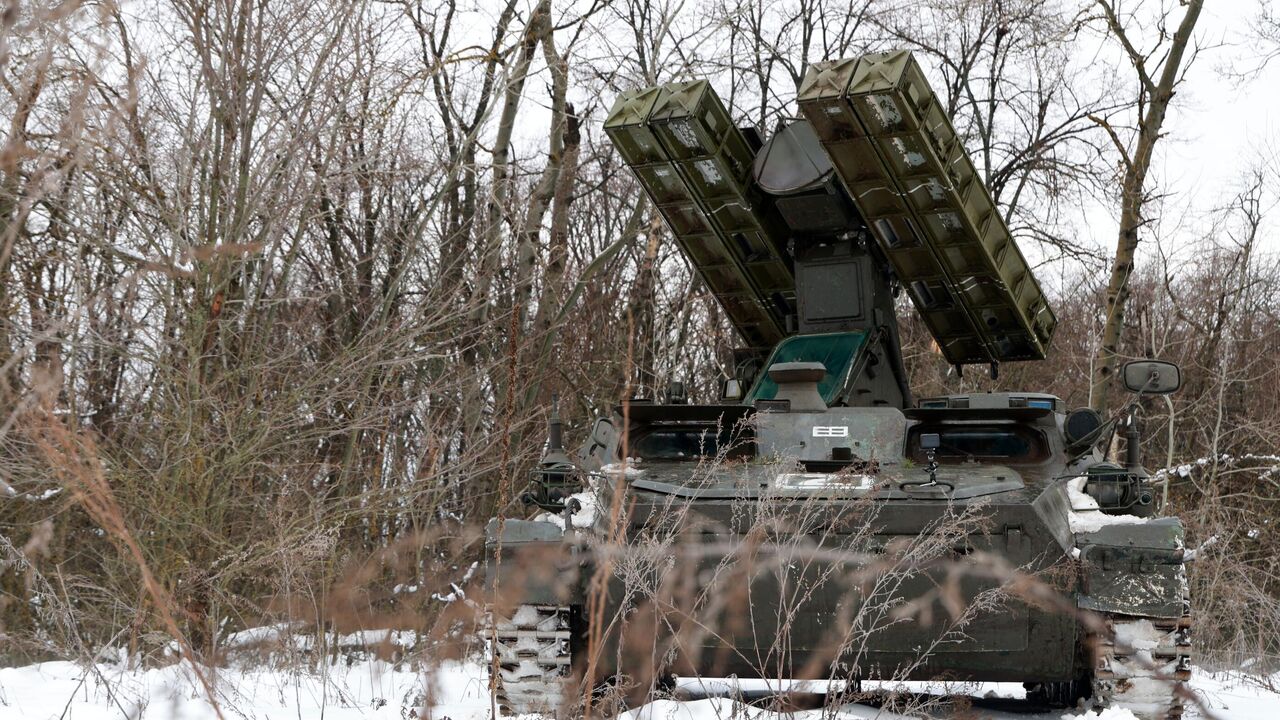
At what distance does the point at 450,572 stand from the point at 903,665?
8054 mm

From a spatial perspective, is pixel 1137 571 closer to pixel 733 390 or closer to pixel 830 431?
pixel 830 431

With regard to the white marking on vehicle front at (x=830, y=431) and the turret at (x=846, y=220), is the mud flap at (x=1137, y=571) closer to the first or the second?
the white marking on vehicle front at (x=830, y=431)

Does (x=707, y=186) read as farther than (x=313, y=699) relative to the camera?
Yes

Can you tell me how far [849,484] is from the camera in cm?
558

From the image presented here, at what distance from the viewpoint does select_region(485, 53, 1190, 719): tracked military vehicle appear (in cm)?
530

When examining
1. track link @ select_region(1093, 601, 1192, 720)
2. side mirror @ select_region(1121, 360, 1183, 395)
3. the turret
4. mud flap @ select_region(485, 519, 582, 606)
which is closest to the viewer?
track link @ select_region(1093, 601, 1192, 720)

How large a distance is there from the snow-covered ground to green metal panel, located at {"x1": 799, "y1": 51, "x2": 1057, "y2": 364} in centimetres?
255

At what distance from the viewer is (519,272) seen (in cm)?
1387

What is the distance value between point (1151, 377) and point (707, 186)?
3556 mm

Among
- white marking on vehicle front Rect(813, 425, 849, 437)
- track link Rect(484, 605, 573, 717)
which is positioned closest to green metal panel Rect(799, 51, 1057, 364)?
white marking on vehicle front Rect(813, 425, 849, 437)

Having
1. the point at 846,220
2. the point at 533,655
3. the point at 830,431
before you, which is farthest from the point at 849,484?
the point at 846,220

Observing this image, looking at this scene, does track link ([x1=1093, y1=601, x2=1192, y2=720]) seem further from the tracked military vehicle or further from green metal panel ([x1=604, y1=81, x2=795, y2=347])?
green metal panel ([x1=604, y1=81, x2=795, y2=347])

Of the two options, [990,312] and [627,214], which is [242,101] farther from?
[627,214]

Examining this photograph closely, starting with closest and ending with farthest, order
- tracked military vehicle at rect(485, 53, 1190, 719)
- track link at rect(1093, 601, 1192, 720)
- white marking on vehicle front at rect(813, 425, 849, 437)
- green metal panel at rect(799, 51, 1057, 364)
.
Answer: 1. tracked military vehicle at rect(485, 53, 1190, 719)
2. track link at rect(1093, 601, 1192, 720)
3. white marking on vehicle front at rect(813, 425, 849, 437)
4. green metal panel at rect(799, 51, 1057, 364)
